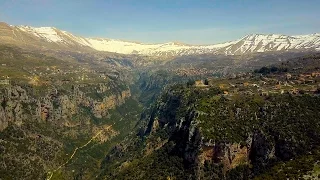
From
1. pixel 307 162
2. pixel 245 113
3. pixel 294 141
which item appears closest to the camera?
pixel 307 162

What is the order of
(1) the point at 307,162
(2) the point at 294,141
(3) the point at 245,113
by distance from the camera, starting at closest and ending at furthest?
(1) the point at 307,162 → (2) the point at 294,141 → (3) the point at 245,113

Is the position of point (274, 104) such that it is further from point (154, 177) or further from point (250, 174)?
point (154, 177)

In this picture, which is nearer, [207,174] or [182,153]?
[207,174]

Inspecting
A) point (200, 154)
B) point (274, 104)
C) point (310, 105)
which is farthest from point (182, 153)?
point (310, 105)

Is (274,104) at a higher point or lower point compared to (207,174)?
higher

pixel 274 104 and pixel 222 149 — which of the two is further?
pixel 274 104

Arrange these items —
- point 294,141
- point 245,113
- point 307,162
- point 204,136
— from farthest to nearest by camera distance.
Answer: point 245,113
point 204,136
point 294,141
point 307,162

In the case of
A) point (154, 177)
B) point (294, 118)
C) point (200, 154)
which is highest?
point (294, 118)

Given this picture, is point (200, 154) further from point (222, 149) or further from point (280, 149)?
point (280, 149)

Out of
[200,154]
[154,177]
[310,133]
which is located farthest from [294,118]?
[154,177]
